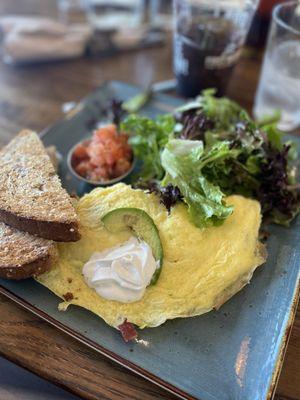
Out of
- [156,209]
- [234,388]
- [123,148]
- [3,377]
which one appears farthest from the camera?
[123,148]

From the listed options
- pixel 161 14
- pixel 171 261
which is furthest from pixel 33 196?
pixel 161 14

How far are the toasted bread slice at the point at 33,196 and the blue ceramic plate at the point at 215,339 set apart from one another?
0.28 metres

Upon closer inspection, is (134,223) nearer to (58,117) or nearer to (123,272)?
(123,272)

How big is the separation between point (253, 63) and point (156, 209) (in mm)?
2233

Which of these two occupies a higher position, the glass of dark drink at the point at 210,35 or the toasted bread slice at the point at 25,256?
the glass of dark drink at the point at 210,35

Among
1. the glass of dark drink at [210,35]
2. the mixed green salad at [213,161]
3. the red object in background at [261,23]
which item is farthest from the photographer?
the red object in background at [261,23]

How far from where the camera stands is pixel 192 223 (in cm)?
179

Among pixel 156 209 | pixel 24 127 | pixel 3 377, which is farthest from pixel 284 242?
pixel 24 127

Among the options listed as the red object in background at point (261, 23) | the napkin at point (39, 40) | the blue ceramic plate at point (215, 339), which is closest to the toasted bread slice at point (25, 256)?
the blue ceramic plate at point (215, 339)

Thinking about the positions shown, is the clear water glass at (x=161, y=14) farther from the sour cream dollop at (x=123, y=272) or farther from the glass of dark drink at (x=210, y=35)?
the sour cream dollop at (x=123, y=272)

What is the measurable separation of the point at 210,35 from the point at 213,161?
3.81 feet

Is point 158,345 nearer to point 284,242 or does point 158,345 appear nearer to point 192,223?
point 192,223

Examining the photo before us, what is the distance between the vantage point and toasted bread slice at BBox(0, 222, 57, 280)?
1.63 metres

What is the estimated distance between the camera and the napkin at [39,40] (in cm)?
320
